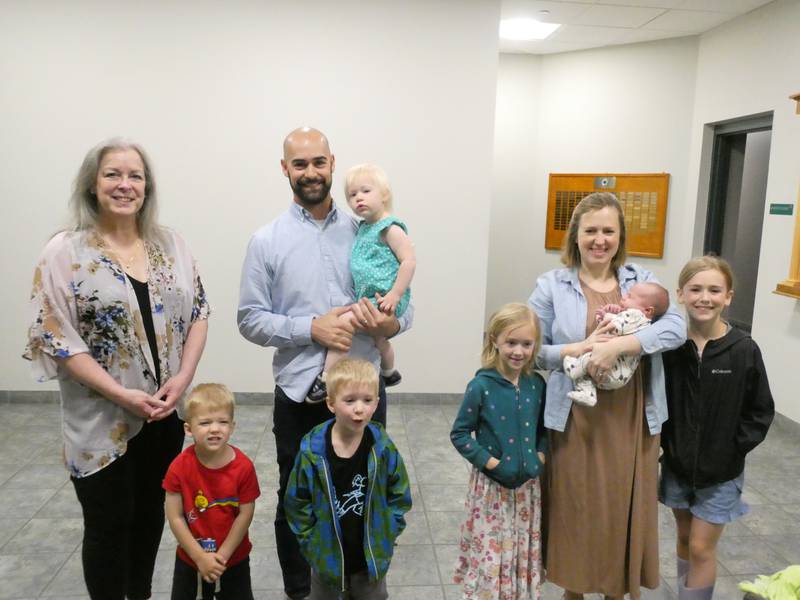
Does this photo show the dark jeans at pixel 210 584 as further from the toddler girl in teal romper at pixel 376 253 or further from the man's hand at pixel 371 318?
the man's hand at pixel 371 318

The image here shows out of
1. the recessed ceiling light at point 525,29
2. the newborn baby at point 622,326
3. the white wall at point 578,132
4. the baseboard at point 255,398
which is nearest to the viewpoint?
the newborn baby at point 622,326

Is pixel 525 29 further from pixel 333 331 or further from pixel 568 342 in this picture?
pixel 333 331

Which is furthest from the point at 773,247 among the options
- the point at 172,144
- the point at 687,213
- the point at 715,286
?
the point at 172,144

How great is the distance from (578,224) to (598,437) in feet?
2.18

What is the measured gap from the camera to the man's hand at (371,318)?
73.2 inches

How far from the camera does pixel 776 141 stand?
4242 mm

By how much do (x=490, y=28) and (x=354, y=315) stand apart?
3063 millimetres

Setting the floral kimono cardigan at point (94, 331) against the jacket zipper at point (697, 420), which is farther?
the jacket zipper at point (697, 420)

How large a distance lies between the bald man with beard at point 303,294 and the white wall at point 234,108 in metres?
2.36

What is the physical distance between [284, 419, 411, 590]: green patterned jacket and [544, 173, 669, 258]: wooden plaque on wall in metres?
4.49

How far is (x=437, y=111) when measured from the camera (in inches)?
165

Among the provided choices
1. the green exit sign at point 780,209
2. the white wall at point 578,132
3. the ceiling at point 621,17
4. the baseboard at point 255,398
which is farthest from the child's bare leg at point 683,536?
the white wall at point 578,132

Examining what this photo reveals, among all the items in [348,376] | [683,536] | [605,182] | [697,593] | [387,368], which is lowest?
[697,593]

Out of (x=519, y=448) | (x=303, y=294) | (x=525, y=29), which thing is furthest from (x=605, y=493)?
(x=525, y=29)
